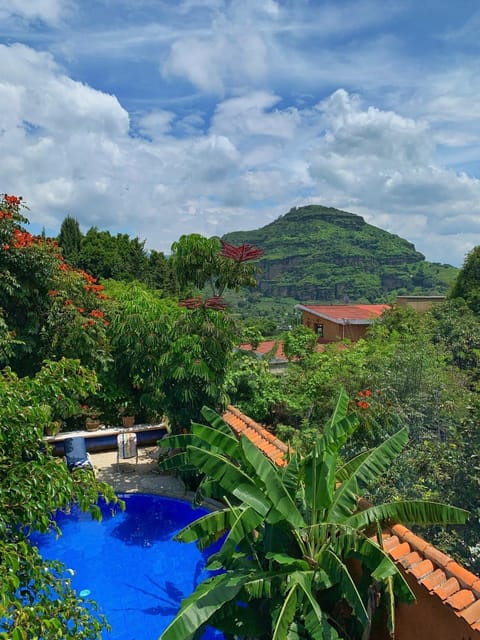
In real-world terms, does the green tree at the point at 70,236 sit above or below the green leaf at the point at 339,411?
above

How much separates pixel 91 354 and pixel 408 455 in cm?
1053

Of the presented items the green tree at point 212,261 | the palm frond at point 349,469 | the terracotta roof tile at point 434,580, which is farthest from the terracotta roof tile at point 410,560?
the green tree at point 212,261

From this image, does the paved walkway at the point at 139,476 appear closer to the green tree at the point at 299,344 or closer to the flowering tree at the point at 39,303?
the flowering tree at the point at 39,303

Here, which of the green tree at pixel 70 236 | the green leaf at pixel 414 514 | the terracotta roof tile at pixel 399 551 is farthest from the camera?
the green tree at pixel 70 236

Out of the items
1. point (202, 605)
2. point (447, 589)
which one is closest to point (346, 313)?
point (447, 589)

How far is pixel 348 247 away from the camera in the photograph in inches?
6265

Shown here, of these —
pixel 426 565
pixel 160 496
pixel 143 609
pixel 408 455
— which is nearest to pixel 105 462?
pixel 160 496

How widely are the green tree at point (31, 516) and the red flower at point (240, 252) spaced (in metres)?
7.67

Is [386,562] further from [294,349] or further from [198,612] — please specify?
[294,349]

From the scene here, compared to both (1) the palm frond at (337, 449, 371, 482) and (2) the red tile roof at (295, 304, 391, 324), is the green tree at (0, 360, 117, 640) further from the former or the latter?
(2) the red tile roof at (295, 304, 391, 324)

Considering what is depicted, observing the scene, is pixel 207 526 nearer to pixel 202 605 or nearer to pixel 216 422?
pixel 202 605

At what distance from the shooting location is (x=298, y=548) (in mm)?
6293

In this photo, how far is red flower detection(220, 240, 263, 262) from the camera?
39.0ft

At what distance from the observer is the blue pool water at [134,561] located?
8930 millimetres
